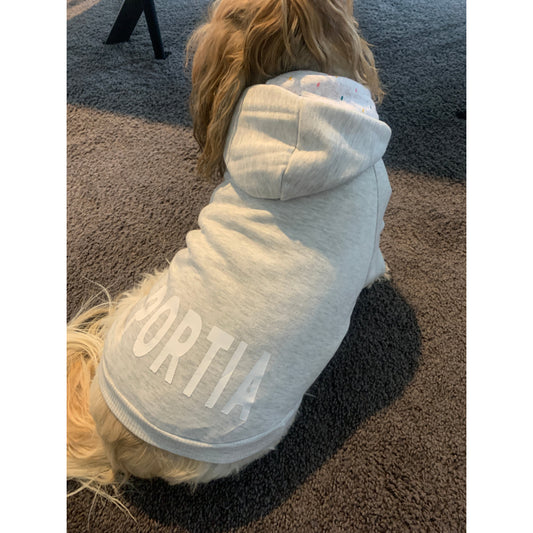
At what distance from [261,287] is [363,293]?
0.48 meters

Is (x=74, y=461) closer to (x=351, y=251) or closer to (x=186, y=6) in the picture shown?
(x=351, y=251)

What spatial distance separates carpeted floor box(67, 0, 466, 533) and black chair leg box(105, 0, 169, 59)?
5 centimetres

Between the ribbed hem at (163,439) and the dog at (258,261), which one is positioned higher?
the dog at (258,261)

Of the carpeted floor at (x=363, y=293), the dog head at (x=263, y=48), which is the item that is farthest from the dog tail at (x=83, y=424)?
the dog head at (x=263, y=48)

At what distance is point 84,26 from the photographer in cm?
173

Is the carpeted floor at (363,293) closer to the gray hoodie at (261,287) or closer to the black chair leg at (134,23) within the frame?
the black chair leg at (134,23)

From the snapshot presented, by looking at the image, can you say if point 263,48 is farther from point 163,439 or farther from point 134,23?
point 134,23

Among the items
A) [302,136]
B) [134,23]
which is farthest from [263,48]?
[134,23]

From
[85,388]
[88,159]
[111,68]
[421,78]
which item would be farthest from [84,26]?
[85,388]

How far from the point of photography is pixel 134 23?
63.2 inches

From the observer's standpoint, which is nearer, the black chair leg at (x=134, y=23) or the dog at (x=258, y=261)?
the dog at (x=258, y=261)

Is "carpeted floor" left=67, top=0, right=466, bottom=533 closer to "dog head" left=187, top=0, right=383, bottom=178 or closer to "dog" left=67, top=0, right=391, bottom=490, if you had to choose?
"dog" left=67, top=0, right=391, bottom=490

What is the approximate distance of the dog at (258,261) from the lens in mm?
564

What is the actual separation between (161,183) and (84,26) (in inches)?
40.0
